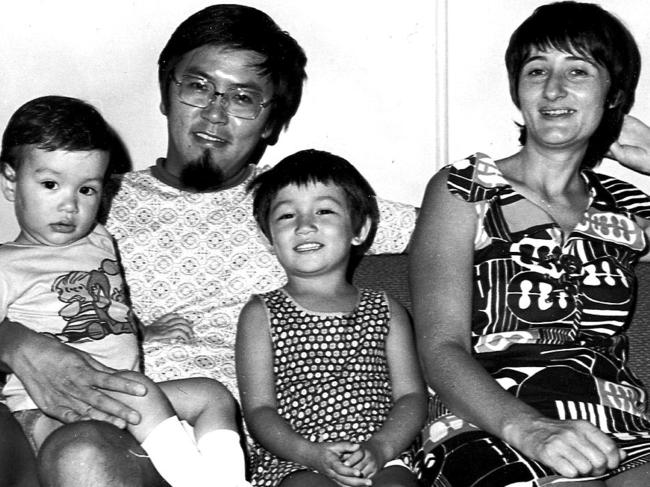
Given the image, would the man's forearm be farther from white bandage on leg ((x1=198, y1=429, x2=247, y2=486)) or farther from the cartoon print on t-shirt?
white bandage on leg ((x1=198, y1=429, x2=247, y2=486))

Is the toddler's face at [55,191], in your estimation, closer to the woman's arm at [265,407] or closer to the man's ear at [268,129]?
the woman's arm at [265,407]

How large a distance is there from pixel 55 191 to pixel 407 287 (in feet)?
3.21

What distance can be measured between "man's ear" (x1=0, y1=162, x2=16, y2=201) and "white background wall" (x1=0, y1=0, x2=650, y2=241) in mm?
781

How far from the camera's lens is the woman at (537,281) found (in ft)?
6.33

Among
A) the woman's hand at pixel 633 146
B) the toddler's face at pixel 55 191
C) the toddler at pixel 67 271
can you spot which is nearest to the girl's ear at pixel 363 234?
the toddler at pixel 67 271

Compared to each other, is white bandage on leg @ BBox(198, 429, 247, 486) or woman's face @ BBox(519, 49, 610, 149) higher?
woman's face @ BBox(519, 49, 610, 149)

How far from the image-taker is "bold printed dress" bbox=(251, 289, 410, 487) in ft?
6.83

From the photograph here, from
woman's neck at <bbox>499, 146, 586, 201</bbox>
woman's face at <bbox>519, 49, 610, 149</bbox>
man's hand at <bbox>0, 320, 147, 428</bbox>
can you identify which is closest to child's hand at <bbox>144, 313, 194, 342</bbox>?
man's hand at <bbox>0, 320, 147, 428</bbox>

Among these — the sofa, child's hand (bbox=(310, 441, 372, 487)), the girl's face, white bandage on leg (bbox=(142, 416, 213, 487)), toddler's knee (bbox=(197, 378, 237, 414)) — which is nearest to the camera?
white bandage on leg (bbox=(142, 416, 213, 487))

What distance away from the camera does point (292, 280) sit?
90.5 inches

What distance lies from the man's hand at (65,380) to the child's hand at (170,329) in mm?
392

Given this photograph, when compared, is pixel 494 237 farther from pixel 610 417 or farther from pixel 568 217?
pixel 610 417

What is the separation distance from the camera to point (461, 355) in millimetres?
2051

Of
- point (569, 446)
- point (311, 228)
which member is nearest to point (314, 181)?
point (311, 228)
